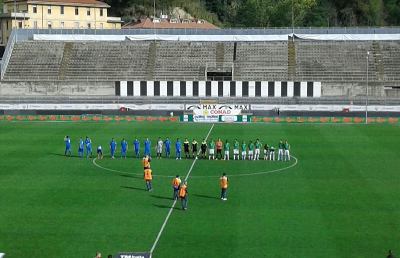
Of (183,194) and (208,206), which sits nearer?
(183,194)

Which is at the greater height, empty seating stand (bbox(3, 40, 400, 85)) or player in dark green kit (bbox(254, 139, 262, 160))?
empty seating stand (bbox(3, 40, 400, 85))

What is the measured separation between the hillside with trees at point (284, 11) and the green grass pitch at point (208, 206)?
240ft

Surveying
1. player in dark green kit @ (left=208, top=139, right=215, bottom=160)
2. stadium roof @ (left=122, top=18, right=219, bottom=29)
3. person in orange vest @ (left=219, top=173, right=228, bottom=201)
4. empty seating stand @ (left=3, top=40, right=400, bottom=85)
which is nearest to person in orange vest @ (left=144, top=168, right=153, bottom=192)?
person in orange vest @ (left=219, top=173, right=228, bottom=201)

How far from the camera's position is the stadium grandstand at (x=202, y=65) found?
249 ft

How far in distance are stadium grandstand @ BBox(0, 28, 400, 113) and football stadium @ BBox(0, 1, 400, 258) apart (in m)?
0.17

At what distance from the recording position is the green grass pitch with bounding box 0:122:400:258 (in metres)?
23.4

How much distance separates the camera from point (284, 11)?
382ft

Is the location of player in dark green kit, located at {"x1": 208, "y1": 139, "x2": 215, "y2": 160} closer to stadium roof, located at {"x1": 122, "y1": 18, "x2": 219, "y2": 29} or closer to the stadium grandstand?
the stadium grandstand

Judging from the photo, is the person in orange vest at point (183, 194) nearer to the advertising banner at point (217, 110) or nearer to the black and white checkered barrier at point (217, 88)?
the advertising banner at point (217, 110)

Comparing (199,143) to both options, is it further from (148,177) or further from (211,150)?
(148,177)

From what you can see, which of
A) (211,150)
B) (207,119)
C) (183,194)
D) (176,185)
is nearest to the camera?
(183,194)

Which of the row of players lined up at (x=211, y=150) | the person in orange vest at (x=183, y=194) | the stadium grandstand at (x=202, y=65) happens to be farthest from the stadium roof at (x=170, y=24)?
the person in orange vest at (x=183, y=194)

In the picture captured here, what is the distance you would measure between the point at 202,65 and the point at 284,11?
40847 millimetres

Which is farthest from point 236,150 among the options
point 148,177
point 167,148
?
point 148,177
